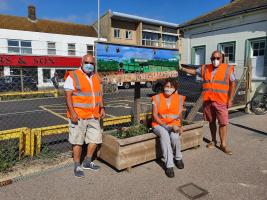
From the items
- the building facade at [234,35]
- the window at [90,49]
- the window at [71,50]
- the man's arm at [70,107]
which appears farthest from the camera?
the window at [90,49]

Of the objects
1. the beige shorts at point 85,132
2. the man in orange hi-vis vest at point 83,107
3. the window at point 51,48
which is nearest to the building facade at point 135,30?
the window at point 51,48

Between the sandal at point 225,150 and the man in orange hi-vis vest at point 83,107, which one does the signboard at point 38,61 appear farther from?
the sandal at point 225,150

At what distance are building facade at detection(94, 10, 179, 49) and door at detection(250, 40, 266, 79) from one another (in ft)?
64.2

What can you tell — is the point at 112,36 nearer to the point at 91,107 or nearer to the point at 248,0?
the point at 248,0

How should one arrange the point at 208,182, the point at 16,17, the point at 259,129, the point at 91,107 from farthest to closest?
1. the point at 16,17
2. the point at 259,129
3. the point at 91,107
4. the point at 208,182

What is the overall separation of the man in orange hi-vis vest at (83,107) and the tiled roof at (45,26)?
25169 millimetres

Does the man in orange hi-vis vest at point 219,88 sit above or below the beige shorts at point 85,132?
above

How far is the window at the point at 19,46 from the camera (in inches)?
985

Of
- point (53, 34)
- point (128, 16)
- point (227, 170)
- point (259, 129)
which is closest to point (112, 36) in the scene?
point (128, 16)

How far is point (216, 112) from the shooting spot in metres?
4.94

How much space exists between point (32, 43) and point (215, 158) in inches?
1018

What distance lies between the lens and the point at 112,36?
3331cm

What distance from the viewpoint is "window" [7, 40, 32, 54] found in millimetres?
25016

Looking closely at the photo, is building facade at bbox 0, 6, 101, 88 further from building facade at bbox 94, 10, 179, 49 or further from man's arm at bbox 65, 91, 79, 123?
man's arm at bbox 65, 91, 79, 123
